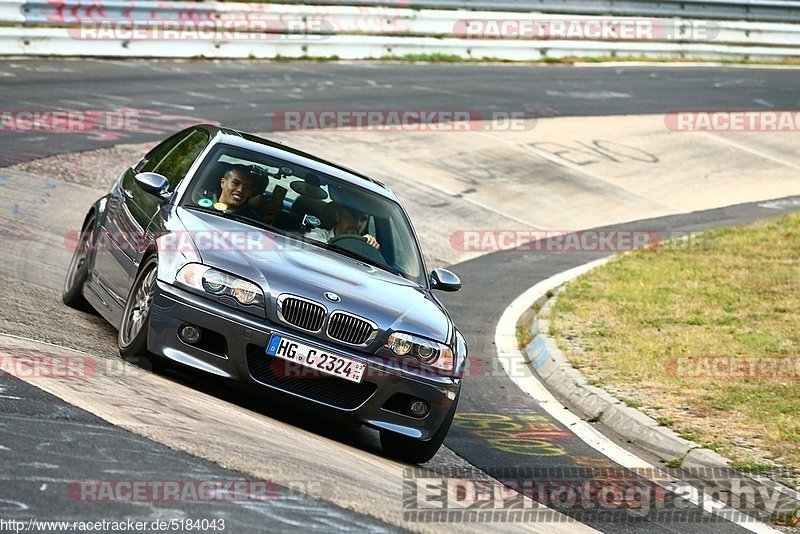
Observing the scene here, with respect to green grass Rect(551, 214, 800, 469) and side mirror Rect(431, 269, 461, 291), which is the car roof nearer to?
side mirror Rect(431, 269, 461, 291)

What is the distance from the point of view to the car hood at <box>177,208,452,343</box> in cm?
708

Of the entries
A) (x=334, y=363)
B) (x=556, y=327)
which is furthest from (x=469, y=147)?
(x=334, y=363)

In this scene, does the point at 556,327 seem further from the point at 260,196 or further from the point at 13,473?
the point at 13,473

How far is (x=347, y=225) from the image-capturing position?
8.34 m

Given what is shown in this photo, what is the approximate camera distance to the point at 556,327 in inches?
465

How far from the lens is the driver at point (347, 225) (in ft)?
26.9

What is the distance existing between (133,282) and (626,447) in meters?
→ 3.51
